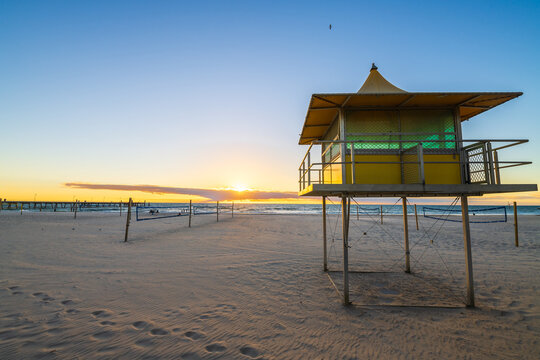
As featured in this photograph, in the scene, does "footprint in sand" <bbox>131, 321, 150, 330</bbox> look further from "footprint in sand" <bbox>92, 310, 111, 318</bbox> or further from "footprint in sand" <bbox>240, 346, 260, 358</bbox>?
"footprint in sand" <bbox>240, 346, 260, 358</bbox>

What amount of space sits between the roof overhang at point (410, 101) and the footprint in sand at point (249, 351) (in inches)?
226

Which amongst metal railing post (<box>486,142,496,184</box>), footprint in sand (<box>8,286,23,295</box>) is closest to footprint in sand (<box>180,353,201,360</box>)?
footprint in sand (<box>8,286,23,295</box>)

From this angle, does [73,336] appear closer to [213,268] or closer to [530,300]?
[213,268]

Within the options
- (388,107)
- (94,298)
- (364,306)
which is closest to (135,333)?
(94,298)

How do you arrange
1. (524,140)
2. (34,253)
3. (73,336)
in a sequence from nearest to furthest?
(73,336) → (524,140) → (34,253)

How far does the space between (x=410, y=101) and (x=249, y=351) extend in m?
7.06

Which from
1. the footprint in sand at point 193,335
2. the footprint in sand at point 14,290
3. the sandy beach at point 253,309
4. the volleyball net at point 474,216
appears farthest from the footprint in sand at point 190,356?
the volleyball net at point 474,216

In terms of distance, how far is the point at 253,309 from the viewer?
17.8 ft

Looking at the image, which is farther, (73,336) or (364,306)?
(364,306)

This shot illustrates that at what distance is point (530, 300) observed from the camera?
599cm

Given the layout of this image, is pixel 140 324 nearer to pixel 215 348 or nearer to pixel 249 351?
pixel 215 348

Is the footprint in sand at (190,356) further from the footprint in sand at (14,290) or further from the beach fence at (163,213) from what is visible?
the beach fence at (163,213)

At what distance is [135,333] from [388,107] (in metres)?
8.15

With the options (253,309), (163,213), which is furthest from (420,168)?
(163,213)
